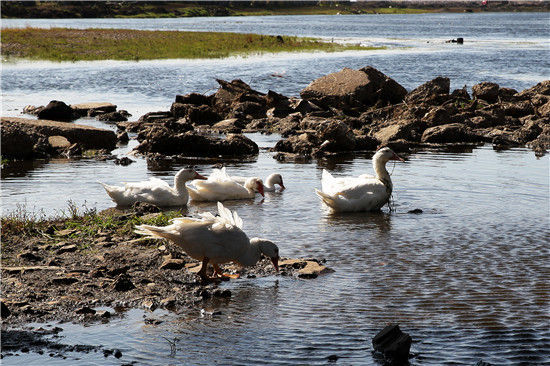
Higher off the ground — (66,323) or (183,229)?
(183,229)

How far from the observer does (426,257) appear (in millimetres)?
9906

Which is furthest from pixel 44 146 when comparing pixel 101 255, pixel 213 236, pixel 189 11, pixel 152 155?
pixel 189 11

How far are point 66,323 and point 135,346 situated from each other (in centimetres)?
96

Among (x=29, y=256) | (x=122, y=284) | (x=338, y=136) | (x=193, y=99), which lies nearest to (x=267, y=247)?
(x=122, y=284)

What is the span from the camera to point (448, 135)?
72.9ft

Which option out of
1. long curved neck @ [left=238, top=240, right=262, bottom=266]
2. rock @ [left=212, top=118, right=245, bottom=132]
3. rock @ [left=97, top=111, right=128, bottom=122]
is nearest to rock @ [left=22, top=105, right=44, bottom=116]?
rock @ [left=97, top=111, right=128, bottom=122]

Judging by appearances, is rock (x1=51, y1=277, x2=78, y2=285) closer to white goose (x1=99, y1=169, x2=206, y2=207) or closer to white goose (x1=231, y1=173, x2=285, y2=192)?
white goose (x1=99, y1=169, x2=206, y2=207)

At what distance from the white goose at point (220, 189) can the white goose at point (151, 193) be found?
0.54m

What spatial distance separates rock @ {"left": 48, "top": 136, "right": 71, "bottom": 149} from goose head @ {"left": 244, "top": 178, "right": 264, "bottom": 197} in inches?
306

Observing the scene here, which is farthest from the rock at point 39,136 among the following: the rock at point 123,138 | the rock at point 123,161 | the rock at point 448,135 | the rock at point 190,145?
the rock at point 448,135

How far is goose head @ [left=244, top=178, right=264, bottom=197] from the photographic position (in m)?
14.2

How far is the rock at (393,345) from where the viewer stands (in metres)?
6.27

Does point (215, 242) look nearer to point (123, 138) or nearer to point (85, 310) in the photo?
point (85, 310)

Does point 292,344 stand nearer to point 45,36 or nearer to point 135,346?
point 135,346
